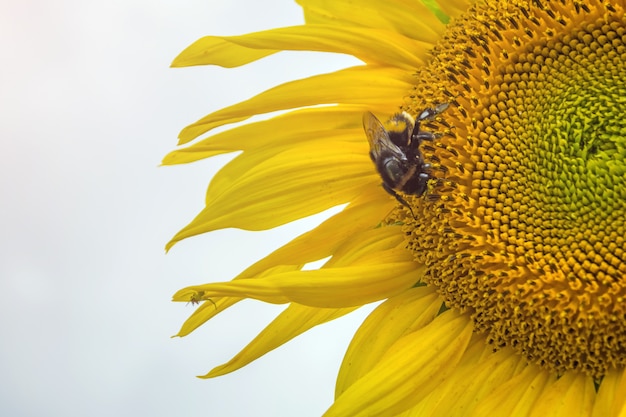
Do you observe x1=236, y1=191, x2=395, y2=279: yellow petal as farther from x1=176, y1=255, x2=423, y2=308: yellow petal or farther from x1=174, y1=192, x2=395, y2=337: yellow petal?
x1=176, y1=255, x2=423, y2=308: yellow petal

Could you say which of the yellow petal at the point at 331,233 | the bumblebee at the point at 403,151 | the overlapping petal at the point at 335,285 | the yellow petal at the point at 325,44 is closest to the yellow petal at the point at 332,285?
the overlapping petal at the point at 335,285

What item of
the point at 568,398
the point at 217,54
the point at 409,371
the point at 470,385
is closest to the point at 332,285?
the point at 409,371

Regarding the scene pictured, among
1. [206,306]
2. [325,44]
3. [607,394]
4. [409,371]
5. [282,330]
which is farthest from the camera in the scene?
[206,306]

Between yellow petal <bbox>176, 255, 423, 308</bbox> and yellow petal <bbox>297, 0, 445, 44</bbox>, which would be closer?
yellow petal <bbox>176, 255, 423, 308</bbox>

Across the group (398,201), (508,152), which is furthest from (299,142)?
(508,152)

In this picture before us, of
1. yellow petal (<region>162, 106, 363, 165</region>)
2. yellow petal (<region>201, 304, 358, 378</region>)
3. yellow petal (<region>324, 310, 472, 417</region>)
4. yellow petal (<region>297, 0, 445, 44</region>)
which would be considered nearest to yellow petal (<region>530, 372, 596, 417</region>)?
yellow petal (<region>324, 310, 472, 417</region>)

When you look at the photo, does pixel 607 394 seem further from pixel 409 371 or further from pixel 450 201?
pixel 450 201
